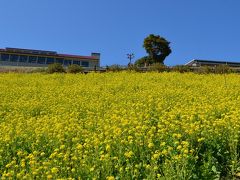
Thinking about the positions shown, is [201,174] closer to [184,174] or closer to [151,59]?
[184,174]

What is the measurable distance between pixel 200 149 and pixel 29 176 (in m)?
2.84

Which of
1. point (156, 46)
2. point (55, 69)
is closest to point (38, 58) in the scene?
point (156, 46)

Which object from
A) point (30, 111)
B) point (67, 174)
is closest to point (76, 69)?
point (30, 111)

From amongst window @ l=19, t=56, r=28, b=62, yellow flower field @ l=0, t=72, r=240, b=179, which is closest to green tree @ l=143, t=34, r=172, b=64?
window @ l=19, t=56, r=28, b=62

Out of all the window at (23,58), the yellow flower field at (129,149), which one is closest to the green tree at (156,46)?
the window at (23,58)

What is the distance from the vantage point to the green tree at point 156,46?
62312 millimetres

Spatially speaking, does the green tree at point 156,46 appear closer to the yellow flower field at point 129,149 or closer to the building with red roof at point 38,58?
the building with red roof at point 38,58

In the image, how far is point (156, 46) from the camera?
62.6 meters

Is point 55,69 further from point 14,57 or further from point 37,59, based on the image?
point 37,59

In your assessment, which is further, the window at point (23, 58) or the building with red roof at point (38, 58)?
the window at point (23, 58)

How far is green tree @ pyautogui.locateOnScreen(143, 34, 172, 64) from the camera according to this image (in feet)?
204

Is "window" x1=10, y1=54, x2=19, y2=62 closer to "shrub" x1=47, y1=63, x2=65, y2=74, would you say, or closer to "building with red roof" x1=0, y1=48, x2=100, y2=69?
"building with red roof" x1=0, y1=48, x2=100, y2=69

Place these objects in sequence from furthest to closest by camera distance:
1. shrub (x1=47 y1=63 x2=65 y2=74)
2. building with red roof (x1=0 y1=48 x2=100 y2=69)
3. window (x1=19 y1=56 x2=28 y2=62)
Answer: window (x1=19 y1=56 x2=28 y2=62)
building with red roof (x1=0 y1=48 x2=100 y2=69)
shrub (x1=47 y1=63 x2=65 y2=74)

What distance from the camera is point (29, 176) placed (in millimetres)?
5867
